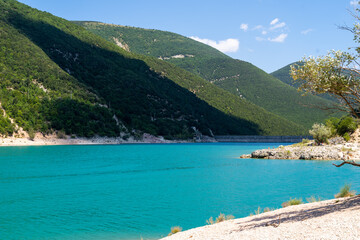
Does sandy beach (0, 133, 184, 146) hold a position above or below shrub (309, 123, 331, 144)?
below

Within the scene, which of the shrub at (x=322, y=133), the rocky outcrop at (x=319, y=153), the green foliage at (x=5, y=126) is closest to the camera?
the rocky outcrop at (x=319, y=153)

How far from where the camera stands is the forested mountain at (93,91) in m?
83.6

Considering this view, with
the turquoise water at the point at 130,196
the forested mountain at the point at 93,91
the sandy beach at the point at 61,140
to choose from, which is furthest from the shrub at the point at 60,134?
the turquoise water at the point at 130,196

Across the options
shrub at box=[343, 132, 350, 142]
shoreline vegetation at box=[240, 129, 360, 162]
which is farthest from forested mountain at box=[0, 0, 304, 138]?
shrub at box=[343, 132, 350, 142]

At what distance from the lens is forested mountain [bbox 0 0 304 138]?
83.6 meters

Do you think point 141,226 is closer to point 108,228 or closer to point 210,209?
point 108,228

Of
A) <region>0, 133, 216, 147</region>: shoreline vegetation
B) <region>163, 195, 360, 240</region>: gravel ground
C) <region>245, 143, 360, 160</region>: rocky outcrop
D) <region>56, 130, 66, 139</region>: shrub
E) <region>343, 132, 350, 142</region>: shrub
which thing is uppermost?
<region>343, 132, 350, 142</region>: shrub

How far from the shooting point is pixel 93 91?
107 m

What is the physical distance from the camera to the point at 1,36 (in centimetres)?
10000

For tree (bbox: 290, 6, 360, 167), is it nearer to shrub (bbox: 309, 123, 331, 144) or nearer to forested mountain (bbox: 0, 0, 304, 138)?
shrub (bbox: 309, 123, 331, 144)

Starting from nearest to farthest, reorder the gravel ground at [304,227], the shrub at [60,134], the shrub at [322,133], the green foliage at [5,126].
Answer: the gravel ground at [304,227], the shrub at [322,133], the green foliage at [5,126], the shrub at [60,134]

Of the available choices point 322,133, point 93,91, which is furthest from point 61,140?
point 322,133

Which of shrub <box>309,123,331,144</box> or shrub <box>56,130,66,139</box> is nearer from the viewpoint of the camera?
shrub <box>309,123,331,144</box>

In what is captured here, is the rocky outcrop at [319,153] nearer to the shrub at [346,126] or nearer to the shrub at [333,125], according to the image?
the shrub at [346,126]
